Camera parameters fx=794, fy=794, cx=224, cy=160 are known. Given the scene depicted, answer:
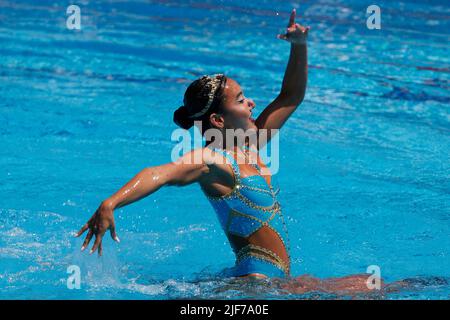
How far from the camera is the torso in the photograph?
376 centimetres

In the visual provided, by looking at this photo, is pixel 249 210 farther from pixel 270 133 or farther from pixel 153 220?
pixel 153 220

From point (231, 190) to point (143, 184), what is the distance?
687 millimetres

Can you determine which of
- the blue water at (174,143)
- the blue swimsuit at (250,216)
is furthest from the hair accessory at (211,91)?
the blue water at (174,143)

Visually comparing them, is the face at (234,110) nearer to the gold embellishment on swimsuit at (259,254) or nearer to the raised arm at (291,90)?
the raised arm at (291,90)

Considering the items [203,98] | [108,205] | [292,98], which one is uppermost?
[292,98]

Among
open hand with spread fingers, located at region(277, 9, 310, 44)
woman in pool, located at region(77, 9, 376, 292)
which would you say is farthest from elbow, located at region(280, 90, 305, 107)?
woman in pool, located at region(77, 9, 376, 292)

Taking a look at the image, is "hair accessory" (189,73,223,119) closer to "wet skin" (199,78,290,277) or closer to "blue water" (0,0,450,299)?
"wet skin" (199,78,290,277)

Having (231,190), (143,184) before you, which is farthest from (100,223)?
(231,190)

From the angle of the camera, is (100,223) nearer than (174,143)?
A: Yes

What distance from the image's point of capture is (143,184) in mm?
3279

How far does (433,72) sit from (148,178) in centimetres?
606

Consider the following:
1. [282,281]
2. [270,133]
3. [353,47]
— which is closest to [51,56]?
[353,47]

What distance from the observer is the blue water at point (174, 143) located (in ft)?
15.4

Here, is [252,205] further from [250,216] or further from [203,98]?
[203,98]
